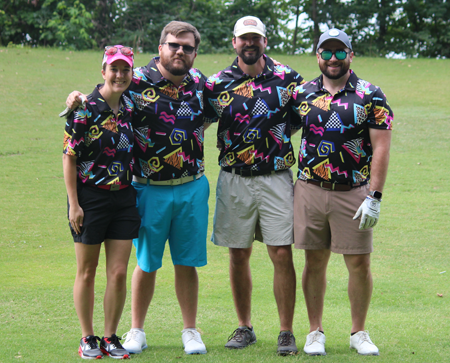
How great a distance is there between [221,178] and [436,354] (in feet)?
6.49

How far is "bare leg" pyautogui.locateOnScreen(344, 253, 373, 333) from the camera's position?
4.31m

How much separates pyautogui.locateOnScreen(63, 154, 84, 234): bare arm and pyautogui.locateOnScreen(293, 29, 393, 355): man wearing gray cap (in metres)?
1.54

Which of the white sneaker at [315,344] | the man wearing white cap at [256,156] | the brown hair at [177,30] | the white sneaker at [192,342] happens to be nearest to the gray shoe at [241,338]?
the man wearing white cap at [256,156]

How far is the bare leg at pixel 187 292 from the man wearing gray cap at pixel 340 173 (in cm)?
87

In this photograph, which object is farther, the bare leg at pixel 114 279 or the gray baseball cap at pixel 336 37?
the gray baseball cap at pixel 336 37

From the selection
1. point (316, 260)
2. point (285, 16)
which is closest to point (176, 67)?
point (316, 260)

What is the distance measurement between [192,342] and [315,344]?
0.88m

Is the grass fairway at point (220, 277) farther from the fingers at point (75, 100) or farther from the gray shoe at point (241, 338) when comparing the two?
the fingers at point (75, 100)

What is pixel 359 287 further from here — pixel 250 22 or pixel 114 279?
pixel 250 22

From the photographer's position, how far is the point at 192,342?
172 inches

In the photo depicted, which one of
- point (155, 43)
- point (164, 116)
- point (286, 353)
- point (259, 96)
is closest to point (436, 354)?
point (286, 353)

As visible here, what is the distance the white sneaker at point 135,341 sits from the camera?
14.1 feet

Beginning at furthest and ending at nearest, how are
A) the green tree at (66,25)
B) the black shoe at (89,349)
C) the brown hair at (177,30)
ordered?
the green tree at (66,25), the brown hair at (177,30), the black shoe at (89,349)

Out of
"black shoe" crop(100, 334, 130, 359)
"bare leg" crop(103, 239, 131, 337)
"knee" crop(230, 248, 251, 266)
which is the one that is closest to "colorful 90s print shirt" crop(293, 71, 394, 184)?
"knee" crop(230, 248, 251, 266)
